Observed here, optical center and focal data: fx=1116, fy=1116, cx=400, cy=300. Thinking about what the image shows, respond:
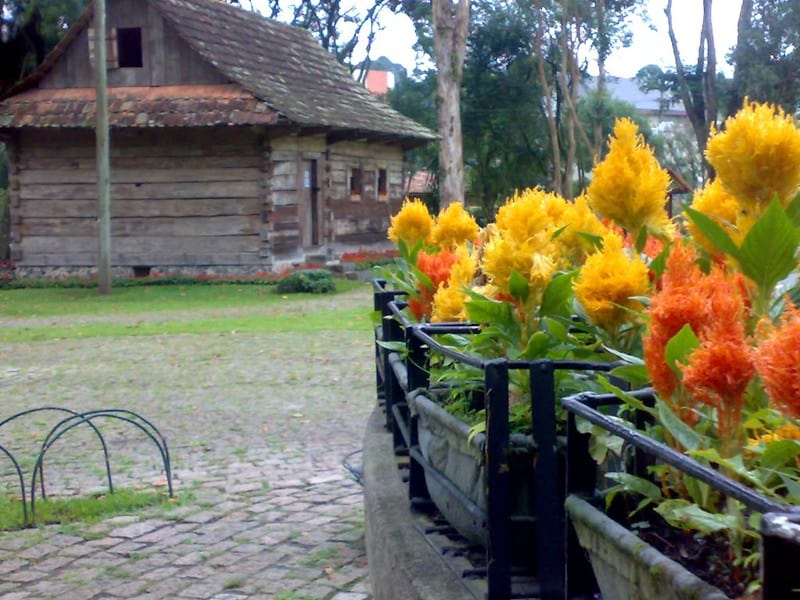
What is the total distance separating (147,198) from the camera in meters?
23.4

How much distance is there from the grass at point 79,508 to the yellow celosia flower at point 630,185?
4.25m

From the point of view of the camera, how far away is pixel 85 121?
22.4 metres

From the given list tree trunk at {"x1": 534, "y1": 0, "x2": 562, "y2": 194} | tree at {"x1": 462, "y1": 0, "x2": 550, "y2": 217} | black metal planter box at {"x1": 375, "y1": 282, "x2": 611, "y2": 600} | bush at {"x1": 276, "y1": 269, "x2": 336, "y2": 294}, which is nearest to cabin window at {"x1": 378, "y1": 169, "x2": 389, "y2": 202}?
bush at {"x1": 276, "y1": 269, "x2": 336, "y2": 294}

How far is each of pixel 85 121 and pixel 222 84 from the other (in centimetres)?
285

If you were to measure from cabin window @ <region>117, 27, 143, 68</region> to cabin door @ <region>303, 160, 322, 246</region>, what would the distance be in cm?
439

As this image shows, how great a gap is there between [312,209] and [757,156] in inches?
905

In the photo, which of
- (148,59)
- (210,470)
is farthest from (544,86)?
(210,470)

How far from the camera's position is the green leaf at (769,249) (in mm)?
2357

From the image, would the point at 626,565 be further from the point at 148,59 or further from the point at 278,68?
the point at 278,68

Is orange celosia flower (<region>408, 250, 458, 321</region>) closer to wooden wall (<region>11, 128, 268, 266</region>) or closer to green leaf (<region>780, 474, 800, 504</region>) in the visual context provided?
green leaf (<region>780, 474, 800, 504</region>)

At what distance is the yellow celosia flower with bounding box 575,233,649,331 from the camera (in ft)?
9.06

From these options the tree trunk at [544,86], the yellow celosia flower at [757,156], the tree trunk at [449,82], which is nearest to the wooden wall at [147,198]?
the tree trunk at [449,82]

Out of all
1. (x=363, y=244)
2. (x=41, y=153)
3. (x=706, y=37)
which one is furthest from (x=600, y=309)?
(x=706, y=37)

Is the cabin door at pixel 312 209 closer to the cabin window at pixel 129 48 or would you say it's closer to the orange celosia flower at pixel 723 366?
the cabin window at pixel 129 48
